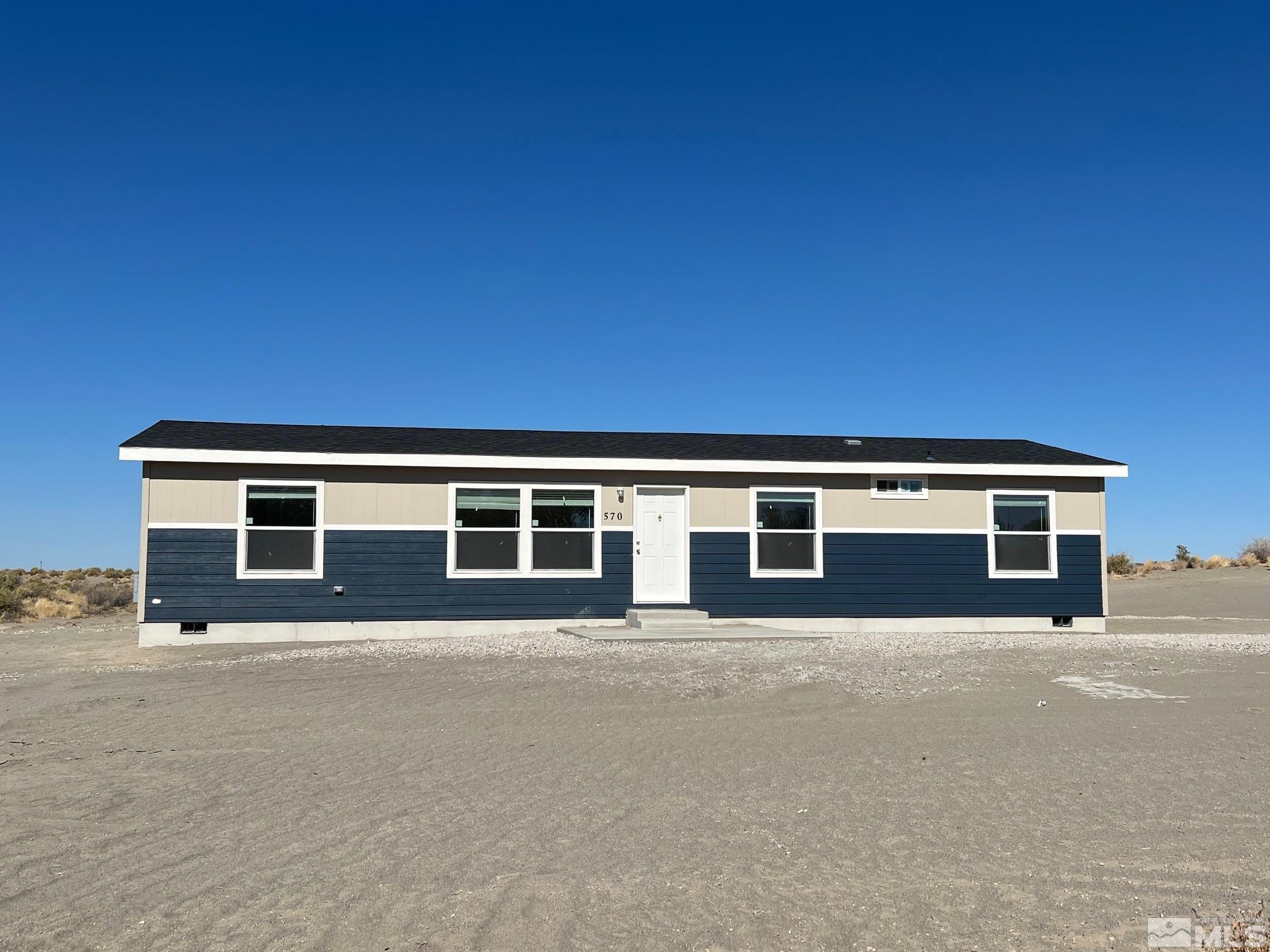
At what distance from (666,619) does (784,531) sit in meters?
2.66

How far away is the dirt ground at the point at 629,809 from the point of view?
3.99 m

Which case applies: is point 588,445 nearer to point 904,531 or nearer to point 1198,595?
point 904,531

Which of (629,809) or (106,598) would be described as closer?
(629,809)

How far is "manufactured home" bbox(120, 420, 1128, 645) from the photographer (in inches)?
590

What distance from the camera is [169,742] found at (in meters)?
7.31

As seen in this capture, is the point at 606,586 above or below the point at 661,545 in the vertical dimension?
below

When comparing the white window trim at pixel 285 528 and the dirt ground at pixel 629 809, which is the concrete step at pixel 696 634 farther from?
the white window trim at pixel 285 528

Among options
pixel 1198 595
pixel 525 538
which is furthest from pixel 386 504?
pixel 1198 595

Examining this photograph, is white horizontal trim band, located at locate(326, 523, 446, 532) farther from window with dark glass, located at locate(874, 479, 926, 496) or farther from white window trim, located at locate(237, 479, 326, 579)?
window with dark glass, located at locate(874, 479, 926, 496)

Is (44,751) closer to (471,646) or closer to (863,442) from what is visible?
(471,646)

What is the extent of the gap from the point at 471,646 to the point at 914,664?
18.3 feet

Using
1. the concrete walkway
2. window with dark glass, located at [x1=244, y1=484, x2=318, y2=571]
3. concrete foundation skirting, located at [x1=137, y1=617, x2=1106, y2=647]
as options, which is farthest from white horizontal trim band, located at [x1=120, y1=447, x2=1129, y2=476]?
the concrete walkway

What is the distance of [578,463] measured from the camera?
15.9m

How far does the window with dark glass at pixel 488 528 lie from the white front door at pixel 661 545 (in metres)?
1.90
